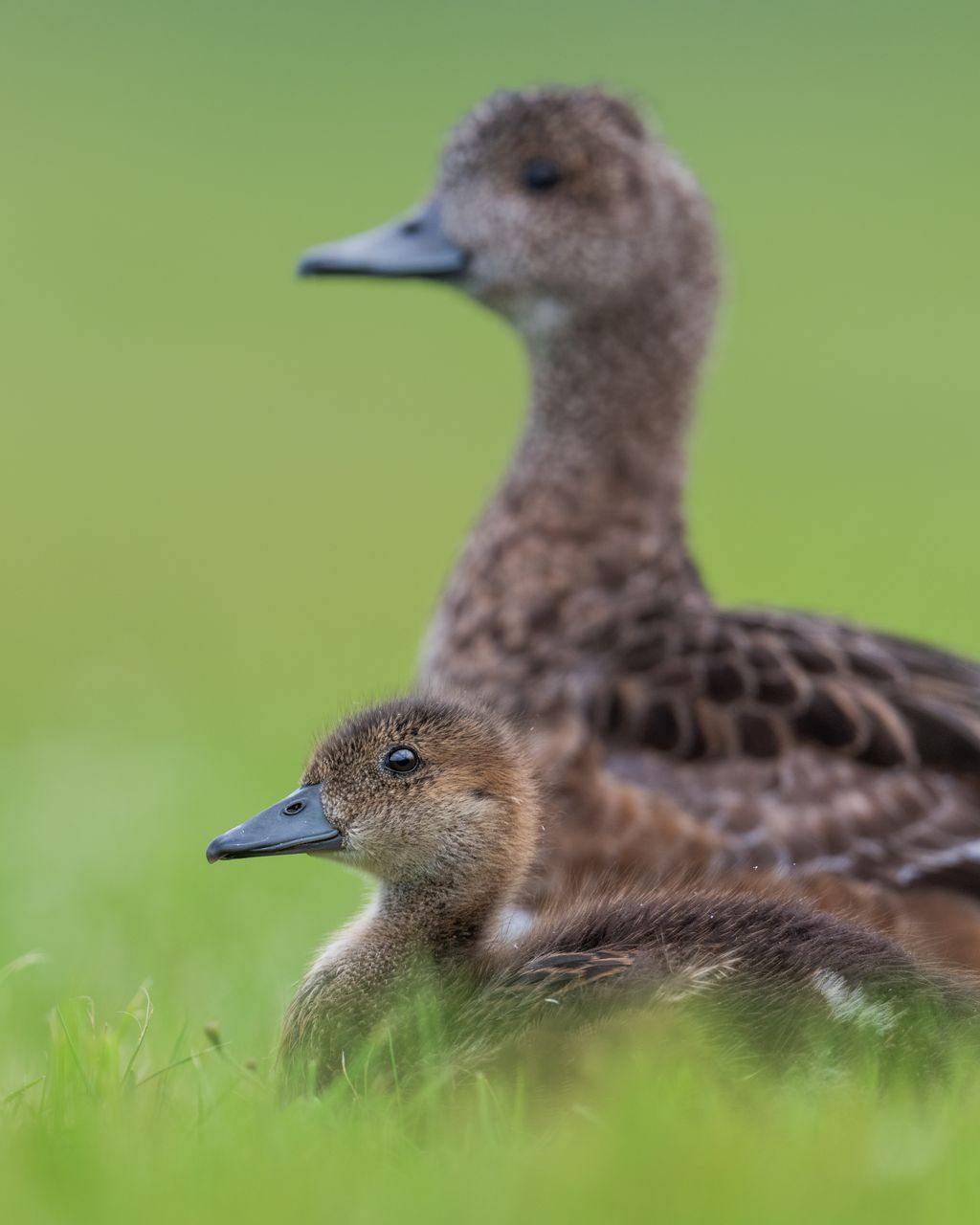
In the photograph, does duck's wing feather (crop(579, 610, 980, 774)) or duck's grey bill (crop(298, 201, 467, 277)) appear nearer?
duck's wing feather (crop(579, 610, 980, 774))

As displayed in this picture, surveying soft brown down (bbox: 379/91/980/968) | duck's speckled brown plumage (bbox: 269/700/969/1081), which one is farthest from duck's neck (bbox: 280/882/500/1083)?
soft brown down (bbox: 379/91/980/968)

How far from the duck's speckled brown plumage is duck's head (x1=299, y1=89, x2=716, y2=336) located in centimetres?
259

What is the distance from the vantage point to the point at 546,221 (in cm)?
680

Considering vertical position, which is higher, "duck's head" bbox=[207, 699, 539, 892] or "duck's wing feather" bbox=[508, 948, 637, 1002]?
"duck's head" bbox=[207, 699, 539, 892]

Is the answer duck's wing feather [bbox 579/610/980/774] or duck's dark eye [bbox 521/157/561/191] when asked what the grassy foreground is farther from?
duck's dark eye [bbox 521/157/561/191]

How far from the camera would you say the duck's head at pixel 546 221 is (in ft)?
22.3

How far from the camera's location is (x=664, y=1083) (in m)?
3.35

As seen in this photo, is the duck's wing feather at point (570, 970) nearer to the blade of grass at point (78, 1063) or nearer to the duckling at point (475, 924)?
the duckling at point (475, 924)

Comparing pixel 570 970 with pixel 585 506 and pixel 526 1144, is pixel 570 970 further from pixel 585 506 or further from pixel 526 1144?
pixel 585 506

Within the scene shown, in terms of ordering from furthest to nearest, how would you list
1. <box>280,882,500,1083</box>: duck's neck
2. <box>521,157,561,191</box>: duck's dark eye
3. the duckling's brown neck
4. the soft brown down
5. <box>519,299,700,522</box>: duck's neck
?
<box>521,157,561,191</box>: duck's dark eye → <box>519,299,700,522</box>: duck's neck → the duckling's brown neck → the soft brown down → <box>280,882,500,1083</box>: duck's neck

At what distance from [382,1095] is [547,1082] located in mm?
298

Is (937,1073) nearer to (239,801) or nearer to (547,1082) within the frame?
(547,1082)

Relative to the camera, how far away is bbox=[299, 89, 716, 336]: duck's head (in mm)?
6801

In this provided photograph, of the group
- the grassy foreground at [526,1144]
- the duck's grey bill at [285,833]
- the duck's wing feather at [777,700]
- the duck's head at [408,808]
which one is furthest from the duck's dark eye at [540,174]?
the grassy foreground at [526,1144]
